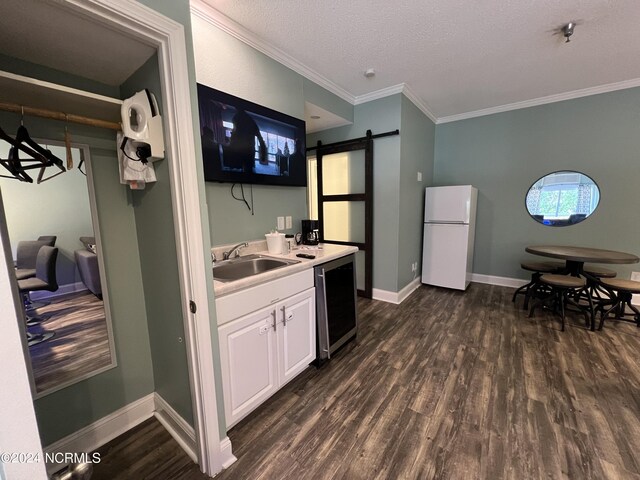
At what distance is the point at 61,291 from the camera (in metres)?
1.33

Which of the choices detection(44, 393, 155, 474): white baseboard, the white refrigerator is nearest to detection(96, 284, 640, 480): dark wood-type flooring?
detection(44, 393, 155, 474): white baseboard

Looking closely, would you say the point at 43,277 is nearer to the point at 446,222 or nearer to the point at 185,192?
the point at 185,192

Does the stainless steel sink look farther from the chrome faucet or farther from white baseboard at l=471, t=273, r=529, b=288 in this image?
white baseboard at l=471, t=273, r=529, b=288

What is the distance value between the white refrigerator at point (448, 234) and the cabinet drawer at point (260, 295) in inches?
104

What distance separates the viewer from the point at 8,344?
1.44 ft

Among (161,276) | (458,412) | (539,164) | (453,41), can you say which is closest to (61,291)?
(161,276)

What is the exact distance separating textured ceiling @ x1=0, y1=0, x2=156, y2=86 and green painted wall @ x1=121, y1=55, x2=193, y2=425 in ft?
0.25

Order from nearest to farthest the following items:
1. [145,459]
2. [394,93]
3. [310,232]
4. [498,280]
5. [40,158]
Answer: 1. [40,158]
2. [145,459]
3. [310,232]
4. [394,93]
5. [498,280]

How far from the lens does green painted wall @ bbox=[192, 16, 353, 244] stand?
1811 mm

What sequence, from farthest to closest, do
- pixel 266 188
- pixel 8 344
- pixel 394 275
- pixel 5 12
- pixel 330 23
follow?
pixel 394 275
pixel 266 188
pixel 330 23
pixel 5 12
pixel 8 344

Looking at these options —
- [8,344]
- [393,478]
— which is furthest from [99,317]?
[393,478]

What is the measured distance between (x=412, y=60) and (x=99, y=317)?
10.4 ft

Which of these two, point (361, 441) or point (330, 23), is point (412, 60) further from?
point (361, 441)

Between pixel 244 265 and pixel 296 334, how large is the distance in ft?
2.12
